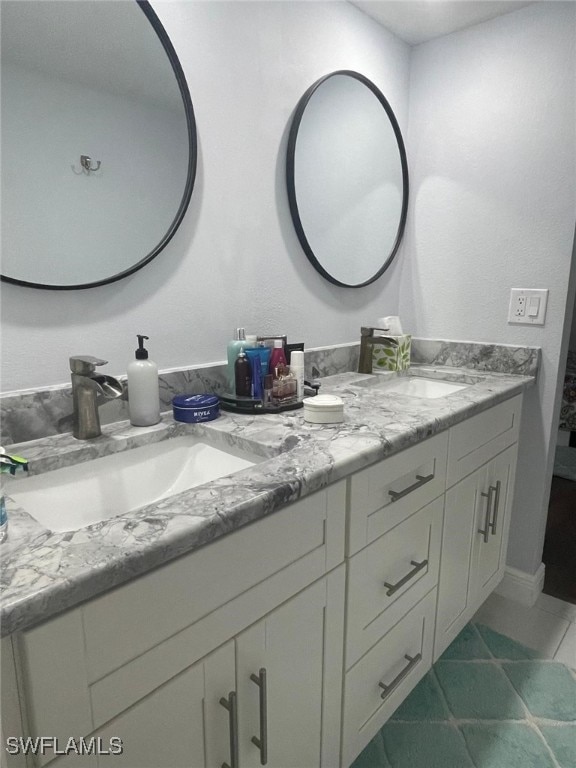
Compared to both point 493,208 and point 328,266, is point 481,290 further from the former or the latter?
point 328,266

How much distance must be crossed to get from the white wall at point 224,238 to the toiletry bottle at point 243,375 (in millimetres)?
122

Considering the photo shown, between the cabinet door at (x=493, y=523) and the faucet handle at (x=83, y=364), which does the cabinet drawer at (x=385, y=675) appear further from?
the faucet handle at (x=83, y=364)

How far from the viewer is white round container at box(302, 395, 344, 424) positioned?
1.11 meters

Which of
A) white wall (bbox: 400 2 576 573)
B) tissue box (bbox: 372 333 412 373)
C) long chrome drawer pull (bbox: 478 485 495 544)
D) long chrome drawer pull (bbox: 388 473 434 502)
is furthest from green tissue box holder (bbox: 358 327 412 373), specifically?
long chrome drawer pull (bbox: 388 473 434 502)

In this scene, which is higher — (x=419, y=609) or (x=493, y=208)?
(x=493, y=208)

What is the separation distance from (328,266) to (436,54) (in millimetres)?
948

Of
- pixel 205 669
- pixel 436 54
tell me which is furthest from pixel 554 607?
pixel 436 54

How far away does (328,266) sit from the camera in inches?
65.2

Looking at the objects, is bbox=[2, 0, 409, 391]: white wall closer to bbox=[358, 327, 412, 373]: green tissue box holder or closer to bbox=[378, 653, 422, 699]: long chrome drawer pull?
bbox=[358, 327, 412, 373]: green tissue box holder

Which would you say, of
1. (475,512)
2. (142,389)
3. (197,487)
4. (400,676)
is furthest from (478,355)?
(197,487)

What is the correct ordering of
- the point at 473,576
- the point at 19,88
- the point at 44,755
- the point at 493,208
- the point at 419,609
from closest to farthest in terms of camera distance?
the point at 44,755, the point at 19,88, the point at 419,609, the point at 473,576, the point at 493,208

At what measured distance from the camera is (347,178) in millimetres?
1689

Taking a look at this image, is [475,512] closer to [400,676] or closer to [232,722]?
[400,676]

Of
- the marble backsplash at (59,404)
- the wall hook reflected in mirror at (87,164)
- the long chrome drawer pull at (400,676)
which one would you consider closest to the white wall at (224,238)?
the marble backsplash at (59,404)
